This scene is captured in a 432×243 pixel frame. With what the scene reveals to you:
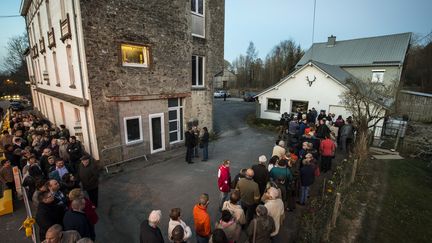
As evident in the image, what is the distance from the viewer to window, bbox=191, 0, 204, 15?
11734 millimetres

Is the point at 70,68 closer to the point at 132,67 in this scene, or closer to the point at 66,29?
the point at 66,29

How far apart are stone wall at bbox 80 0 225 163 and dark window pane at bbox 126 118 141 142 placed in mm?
341

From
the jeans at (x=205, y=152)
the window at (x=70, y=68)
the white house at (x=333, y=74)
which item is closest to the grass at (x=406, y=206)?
the white house at (x=333, y=74)

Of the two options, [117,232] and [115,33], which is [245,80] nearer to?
[115,33]

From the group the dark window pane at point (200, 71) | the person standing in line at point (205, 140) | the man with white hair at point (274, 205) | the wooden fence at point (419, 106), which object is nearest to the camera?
the man with white hair at point (274, 205)

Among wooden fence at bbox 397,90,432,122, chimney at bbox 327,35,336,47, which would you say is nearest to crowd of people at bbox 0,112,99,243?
wooden fence at bbox 397,90,432,122

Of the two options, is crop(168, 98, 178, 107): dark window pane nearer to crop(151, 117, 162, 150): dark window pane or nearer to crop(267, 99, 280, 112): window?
crop(151, 117, 162, 150): dark window pane

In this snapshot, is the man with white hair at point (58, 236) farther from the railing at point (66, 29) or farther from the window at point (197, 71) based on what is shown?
the window at point (197, 71)

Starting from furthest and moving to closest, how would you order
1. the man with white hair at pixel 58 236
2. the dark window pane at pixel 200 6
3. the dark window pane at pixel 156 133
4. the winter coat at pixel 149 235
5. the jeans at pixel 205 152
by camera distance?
the dark window pane at pixel 200 6 < the dark window pane at pixel 156 133 < the jeans at pixel 205 152 < the winter coat at pixel 149 235 < the man with white hair at pixel 58 236

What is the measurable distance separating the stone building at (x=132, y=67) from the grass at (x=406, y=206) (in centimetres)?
932

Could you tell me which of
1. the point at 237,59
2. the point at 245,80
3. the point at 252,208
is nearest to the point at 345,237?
the point at 252,208

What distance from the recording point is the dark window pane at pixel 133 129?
963cm

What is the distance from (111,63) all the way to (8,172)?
16.4ft

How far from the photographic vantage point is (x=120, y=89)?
902cm
